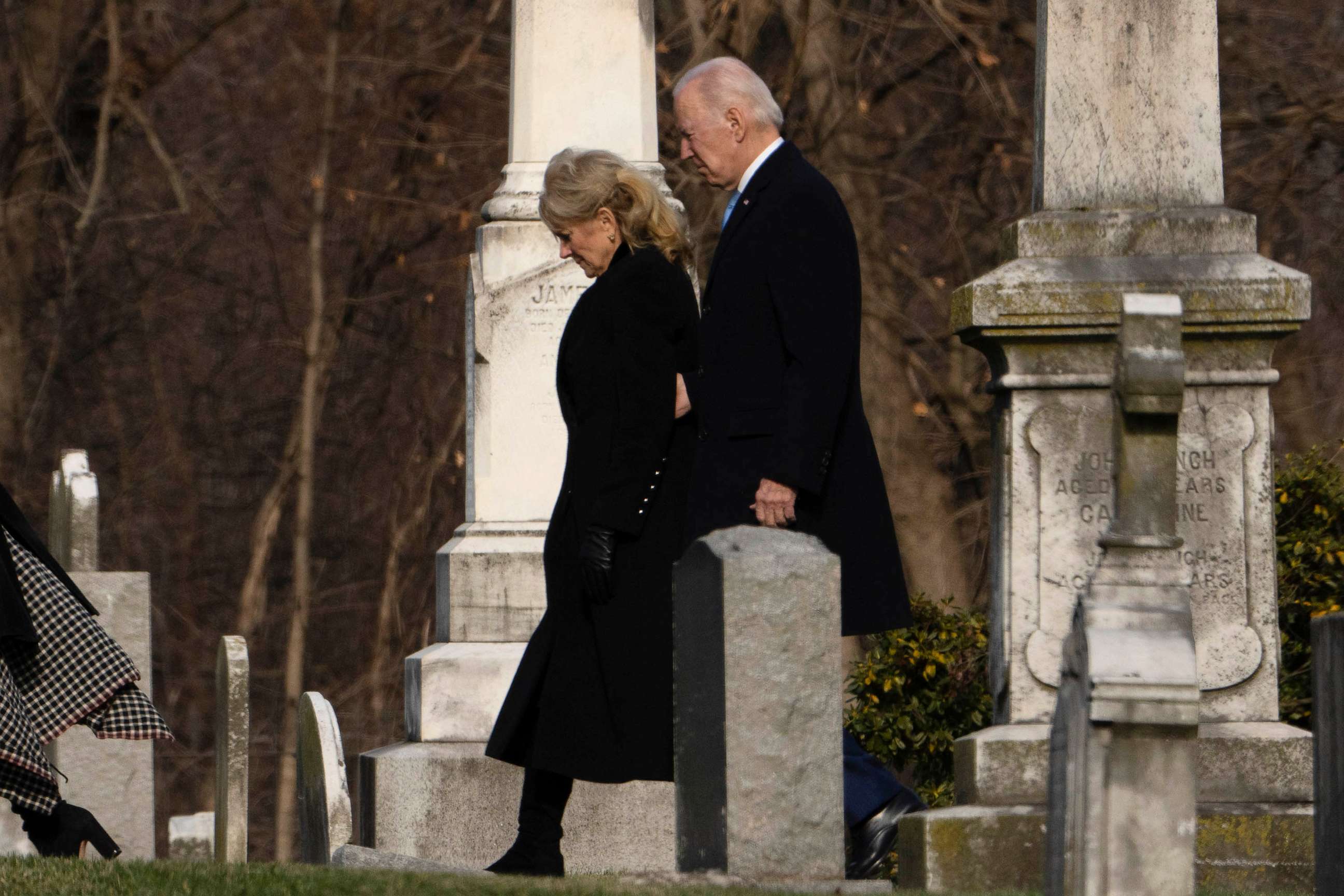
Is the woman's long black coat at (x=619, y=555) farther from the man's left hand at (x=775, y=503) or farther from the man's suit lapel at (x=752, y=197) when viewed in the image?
the man's left hand at (x=775, y=503)

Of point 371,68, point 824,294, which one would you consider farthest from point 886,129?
point 824,294

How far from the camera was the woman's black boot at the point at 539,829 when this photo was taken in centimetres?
655

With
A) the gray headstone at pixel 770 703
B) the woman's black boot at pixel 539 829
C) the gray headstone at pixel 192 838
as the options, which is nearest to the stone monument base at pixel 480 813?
the woman's black boot at pixel 539 829

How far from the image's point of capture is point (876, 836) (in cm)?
756

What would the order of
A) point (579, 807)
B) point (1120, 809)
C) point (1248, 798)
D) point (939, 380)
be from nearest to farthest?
point (1120, 809)
point (1248, 798)
point (579, 807)
point (939, 380)

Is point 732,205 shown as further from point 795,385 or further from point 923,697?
point 923,697

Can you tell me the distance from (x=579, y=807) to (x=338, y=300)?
1482 cm

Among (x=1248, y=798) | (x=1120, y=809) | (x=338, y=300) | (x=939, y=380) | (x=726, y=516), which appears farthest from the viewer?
(x=338, y=300)

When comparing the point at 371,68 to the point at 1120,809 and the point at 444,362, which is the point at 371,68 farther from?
the point at 1120,809

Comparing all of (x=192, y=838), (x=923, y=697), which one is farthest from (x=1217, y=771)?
(x=192, y=838)

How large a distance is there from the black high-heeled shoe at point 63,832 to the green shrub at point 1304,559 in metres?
4.36

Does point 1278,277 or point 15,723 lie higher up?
point 1278,277

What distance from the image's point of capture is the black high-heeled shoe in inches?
281

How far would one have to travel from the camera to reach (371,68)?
910 inches
